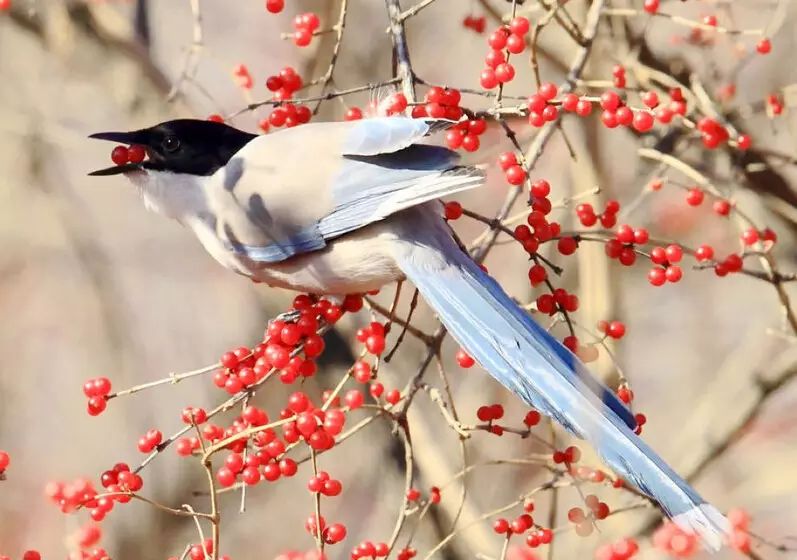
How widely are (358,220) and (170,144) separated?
0.36m

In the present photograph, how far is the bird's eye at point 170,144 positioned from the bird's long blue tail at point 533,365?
0.42 metres

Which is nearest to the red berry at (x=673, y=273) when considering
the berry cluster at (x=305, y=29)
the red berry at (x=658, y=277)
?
the red berry at (x=658, y=277)

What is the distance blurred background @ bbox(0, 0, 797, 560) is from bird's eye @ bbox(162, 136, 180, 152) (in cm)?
102

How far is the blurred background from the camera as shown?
7.94 ft

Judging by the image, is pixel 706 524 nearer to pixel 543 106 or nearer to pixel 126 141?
pixel 543 106

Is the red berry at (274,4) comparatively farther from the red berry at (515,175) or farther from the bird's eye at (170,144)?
the red berry at (515,175)

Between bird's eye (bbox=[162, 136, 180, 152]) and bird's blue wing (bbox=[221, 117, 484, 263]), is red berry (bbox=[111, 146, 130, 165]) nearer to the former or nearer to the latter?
bird's eye (bbox=[162, 136, 180, 152])

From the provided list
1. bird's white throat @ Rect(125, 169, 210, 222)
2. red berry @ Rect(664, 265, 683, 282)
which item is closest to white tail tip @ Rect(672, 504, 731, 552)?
red berry @ Rect(664, 265, 683, 282)

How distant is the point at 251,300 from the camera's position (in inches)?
113

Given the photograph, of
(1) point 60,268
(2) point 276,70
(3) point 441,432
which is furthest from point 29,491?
(2) point 276,70

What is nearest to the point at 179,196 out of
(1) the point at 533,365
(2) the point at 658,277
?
(1) the point at 533,365

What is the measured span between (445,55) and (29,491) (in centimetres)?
203

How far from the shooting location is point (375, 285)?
134 cm

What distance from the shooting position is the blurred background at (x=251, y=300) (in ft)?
7.94
